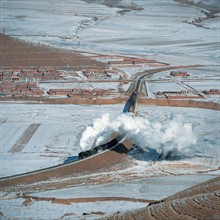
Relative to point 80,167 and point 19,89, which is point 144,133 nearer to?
point 80,167

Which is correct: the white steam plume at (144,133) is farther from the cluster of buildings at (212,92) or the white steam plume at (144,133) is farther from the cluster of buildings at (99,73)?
the cluster of buildings at (99,73)

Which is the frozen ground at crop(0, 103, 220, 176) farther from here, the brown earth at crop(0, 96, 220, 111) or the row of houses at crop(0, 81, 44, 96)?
the row of houses at crop(0, 81, 44, 96)

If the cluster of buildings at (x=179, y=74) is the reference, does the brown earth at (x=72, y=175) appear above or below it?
above

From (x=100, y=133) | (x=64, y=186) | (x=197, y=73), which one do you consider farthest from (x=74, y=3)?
(x=64, y=186)

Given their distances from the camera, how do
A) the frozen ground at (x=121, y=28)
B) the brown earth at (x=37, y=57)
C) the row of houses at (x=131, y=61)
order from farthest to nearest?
the frozen ground at (x=121, y=28)
the row of houses at (x=131, y=61)
the brown earth at (x=37, y=57)

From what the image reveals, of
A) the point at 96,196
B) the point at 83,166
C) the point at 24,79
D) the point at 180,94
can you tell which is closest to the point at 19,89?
the point at 24,79

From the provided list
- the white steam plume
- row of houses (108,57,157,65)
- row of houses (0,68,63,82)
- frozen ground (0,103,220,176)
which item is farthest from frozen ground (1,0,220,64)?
the white steam plume

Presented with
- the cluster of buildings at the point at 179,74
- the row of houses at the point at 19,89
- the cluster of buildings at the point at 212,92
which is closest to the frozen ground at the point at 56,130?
the row of houses at the point at 19,89
